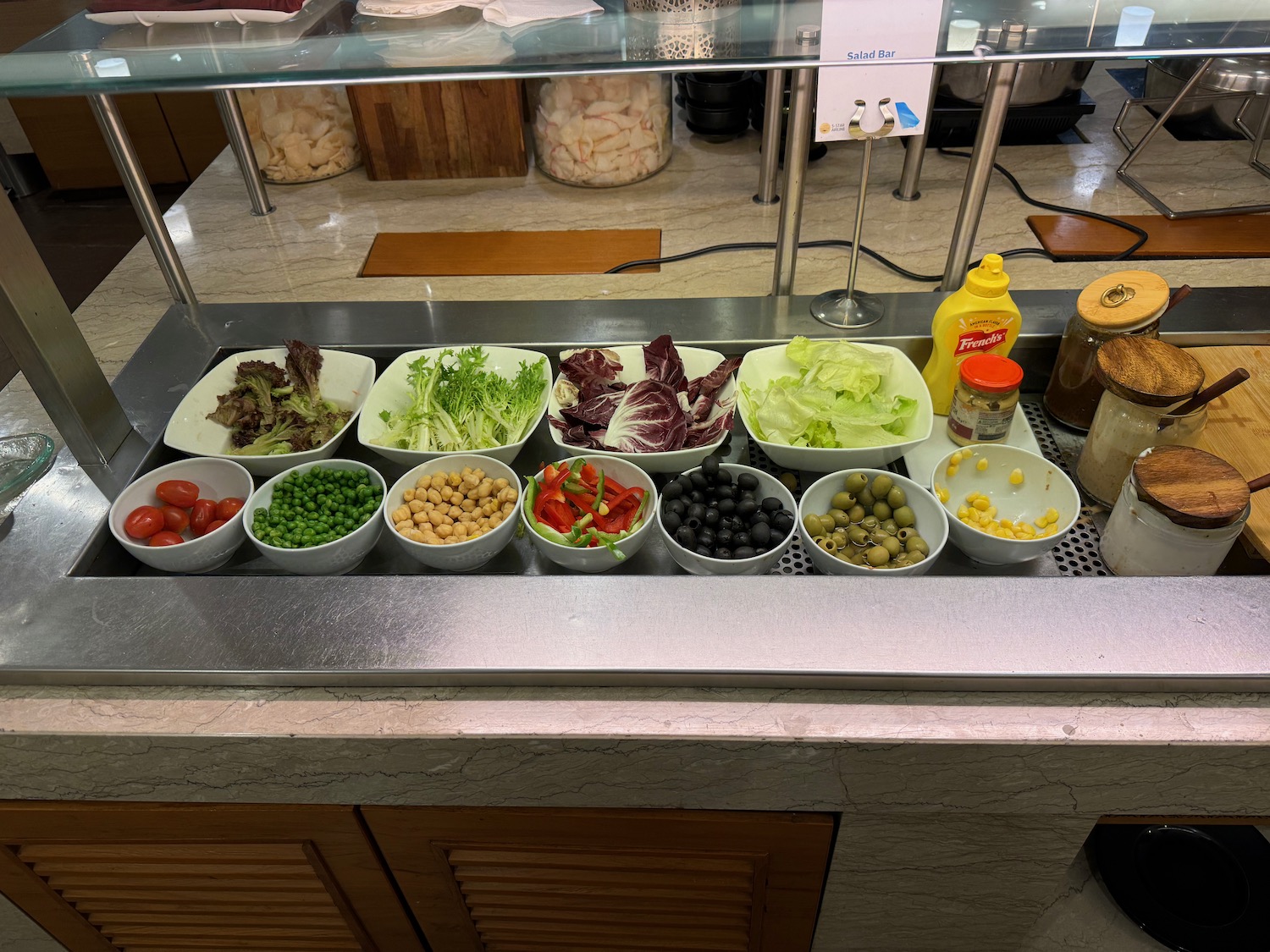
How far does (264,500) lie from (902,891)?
102 centimetres

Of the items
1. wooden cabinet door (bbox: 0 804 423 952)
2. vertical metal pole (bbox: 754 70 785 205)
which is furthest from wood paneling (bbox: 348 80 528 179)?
wooden cabinet door (bbox: 0 804 423 952)

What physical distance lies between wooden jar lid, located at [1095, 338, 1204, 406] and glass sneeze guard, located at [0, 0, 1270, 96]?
0.34 m

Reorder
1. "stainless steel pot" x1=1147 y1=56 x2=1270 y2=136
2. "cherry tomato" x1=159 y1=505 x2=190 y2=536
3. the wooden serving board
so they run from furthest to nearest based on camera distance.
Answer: "stainless steel pot" x1=1147 y1=56 x2=1270 y2=136, the wooden serving board, "cherry tomato" x1=159 y1=505 x2=190 y2=536

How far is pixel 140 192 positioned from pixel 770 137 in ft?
3.92

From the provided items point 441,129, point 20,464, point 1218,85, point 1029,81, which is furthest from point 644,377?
point 1218,85

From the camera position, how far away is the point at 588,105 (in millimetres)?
1942

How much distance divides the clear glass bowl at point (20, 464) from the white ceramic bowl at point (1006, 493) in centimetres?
124

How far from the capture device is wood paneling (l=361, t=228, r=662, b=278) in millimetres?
1782

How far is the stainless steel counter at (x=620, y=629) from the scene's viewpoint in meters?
0.98

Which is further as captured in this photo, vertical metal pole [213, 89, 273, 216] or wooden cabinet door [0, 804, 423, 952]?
vertical metal pole [213, 89, 273, 216]

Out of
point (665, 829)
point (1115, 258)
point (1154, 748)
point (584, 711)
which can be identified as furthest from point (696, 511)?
point (1115, 258)

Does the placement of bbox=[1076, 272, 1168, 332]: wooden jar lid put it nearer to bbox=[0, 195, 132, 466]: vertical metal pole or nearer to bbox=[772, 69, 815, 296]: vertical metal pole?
bbox=[772, 69, 815, 296]: vertical metal pole

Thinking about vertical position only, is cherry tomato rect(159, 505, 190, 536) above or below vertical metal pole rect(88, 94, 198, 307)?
below

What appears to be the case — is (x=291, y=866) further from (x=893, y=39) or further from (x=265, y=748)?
(x=893, y=39)
